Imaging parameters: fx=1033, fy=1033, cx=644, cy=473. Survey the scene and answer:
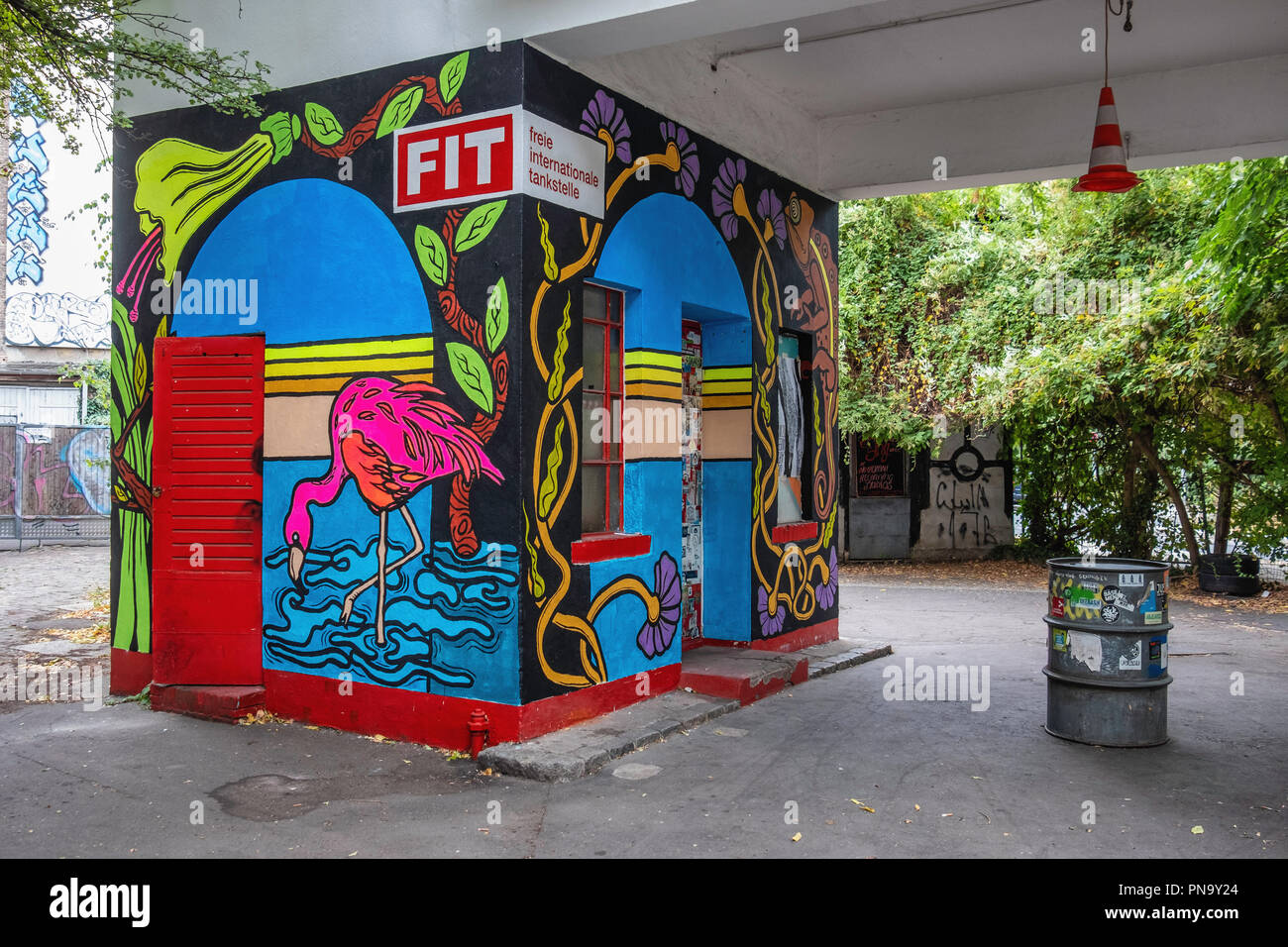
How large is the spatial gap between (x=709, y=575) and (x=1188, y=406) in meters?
9.20

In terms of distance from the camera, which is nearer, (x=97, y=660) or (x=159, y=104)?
(x=159, y=104)

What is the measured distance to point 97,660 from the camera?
30.3 feet

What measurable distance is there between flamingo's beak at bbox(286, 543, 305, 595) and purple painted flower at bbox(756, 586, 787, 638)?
387cm

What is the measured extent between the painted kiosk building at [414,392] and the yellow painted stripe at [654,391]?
2cm

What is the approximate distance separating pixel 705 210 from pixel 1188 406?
962cm

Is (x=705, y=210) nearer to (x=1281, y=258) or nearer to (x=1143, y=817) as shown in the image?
(x=1143, y=817)

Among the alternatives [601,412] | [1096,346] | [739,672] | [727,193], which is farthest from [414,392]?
[1096,346]

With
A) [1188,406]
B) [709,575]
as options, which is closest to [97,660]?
[709,575]

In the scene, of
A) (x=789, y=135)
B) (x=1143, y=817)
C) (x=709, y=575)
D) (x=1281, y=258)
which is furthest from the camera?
(x=1281, y=258)

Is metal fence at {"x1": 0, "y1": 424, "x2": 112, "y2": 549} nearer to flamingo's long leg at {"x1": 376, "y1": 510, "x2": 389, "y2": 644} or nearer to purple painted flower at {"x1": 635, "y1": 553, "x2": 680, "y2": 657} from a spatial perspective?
flamingo's long leg at {"x1": 376, "y1": 510, "x2": 389, "y2": 644}

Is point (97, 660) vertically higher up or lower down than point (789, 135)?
lower down

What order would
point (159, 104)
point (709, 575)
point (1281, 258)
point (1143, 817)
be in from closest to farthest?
1. point (1143, 817)
2. point (159, 104)
3. point (709, 575)
4. point (1281, 258)

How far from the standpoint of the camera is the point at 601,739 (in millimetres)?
6512

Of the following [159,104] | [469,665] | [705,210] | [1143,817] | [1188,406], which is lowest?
[1143,817]
